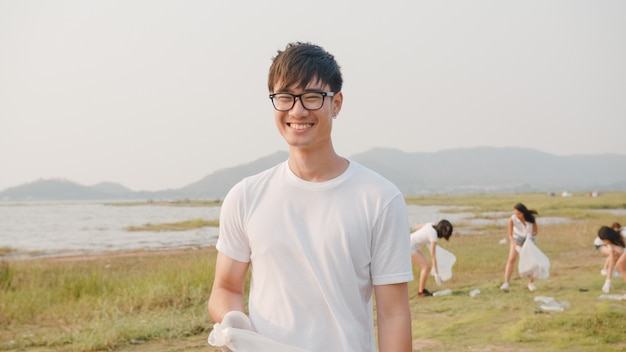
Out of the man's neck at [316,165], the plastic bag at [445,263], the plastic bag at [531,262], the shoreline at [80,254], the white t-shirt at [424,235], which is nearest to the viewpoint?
the man's neck at [316,165]

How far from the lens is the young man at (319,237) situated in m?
2.25

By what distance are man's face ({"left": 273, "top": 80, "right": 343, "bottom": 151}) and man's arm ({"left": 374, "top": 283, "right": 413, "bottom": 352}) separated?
0.49 meters

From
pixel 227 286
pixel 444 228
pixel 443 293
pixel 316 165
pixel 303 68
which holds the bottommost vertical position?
pixel 443 293

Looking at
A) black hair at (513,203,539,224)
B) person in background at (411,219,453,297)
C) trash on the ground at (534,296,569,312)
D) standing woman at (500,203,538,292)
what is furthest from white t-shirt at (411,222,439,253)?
trash on the ground at (534,296,569,312)

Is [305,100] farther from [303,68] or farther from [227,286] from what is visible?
[227,286]

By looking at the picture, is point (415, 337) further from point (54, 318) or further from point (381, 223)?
point (381, 223)

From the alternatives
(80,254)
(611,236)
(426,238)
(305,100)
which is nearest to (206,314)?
(426,238)

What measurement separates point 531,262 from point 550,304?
1728 mm

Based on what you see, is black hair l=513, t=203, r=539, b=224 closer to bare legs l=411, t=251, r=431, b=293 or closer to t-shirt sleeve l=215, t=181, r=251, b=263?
bare legs l=411, t=251, r=431, b=293

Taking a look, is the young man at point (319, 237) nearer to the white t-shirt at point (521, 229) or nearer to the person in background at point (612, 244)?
the person in background at point (612, 244)

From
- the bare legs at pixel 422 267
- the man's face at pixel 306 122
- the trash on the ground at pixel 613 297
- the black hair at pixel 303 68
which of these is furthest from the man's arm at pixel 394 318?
the bare legs at pixel 422 267

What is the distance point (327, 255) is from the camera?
2248 millimetres

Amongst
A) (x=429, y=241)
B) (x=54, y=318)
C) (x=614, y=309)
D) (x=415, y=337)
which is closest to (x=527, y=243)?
(x=429, y=241)

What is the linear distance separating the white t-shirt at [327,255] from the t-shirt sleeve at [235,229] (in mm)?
49
